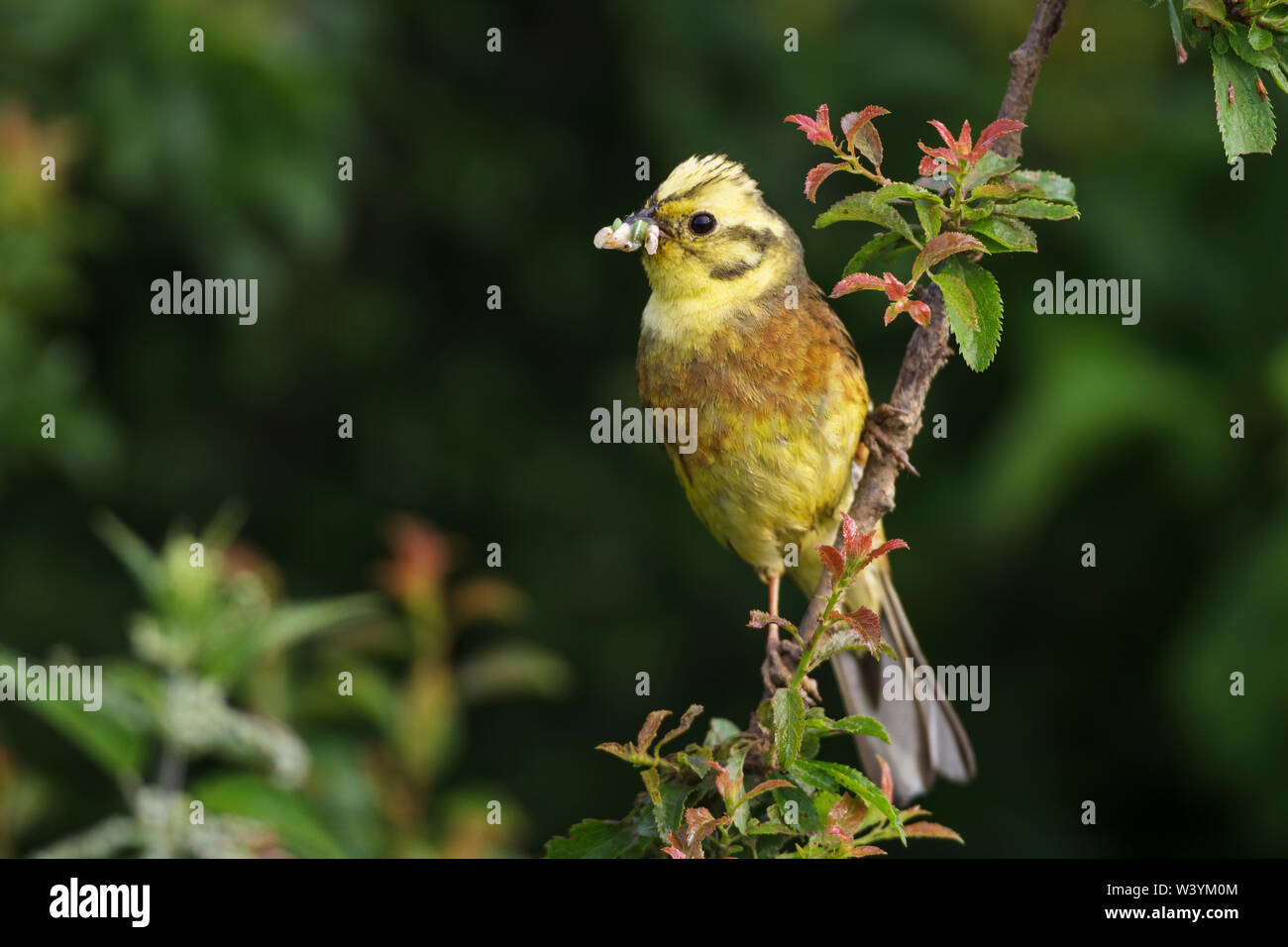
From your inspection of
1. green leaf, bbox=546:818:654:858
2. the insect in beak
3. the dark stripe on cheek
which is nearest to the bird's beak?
the insect in beak

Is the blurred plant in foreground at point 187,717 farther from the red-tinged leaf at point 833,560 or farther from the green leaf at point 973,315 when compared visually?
the green leaf at point 973,315

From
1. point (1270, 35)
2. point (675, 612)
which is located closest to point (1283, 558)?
point (675, 612)

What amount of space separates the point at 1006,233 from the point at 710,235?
1.00m

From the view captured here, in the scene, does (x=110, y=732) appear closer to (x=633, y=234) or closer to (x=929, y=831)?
(x=633, y=234)

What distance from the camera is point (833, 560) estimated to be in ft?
6.32

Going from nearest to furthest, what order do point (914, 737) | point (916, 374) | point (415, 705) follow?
point (916, 374) < point (914, 737) < point (415, 705)

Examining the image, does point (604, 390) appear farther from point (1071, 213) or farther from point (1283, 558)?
point (1071, 213)

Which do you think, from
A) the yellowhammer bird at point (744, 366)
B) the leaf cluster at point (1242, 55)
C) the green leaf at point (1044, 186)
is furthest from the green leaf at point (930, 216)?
the yellowhammer bird at point (744, 366)

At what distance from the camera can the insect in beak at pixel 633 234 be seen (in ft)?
8.94

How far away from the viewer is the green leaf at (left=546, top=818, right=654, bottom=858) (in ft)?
6.95

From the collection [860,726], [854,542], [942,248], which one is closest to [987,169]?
[942,248]

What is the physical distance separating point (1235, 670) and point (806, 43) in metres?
2.68

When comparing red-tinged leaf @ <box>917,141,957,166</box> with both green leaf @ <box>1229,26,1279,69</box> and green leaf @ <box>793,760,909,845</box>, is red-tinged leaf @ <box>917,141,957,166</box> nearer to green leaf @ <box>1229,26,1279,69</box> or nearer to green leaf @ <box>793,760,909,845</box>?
green leaf @ <box>1229,26,1279,69</box>

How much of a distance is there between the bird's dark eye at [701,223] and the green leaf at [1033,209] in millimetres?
945
